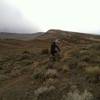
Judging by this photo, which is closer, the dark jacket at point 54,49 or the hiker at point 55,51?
the hiker at point 55,51

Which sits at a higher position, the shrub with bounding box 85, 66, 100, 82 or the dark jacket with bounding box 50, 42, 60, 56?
the shrub with bounding box 85, 66, 100, 82

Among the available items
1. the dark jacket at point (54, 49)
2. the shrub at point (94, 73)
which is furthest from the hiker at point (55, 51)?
the shrub at point (94, 73)

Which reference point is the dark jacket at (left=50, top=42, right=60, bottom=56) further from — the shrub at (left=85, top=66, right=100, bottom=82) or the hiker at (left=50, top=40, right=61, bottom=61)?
the shrub at (left=85, top=66, right=100, bottom=82)

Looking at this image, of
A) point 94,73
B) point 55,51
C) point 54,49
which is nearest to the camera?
point 94,73

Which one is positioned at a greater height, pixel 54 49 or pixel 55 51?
pixel 54 49

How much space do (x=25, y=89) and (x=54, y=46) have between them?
720 cm

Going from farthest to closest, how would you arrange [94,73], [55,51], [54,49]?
[55,51] → [54,49] → [94,73]

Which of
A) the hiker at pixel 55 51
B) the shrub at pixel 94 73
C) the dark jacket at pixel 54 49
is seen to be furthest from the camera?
the dark jacket at pixel 54 49

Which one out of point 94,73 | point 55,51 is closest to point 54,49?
point 55,51

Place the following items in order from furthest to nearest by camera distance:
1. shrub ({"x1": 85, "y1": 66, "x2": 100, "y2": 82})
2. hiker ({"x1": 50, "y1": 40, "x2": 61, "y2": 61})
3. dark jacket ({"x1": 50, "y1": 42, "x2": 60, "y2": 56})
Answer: dark jacket ({"x1": 50, "y1": 42, "x2": 60, "y2": 56})
hiker ({"x1": 50, "y1": 40, "x2": 61, "y2": 61})
shrub ({"x1": 85, "y1": 66, "x2": 100, "y2": 82})

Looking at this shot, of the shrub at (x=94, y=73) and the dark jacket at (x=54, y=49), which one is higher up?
the shrub at (x=94, y=73)

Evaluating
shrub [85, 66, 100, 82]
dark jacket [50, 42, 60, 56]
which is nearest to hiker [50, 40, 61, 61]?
dark jacket [50, 42, 60, 56]

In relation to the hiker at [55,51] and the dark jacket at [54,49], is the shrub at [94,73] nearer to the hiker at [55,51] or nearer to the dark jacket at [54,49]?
the hiker at [55,51]

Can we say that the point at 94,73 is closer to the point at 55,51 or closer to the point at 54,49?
the point at 54,49
